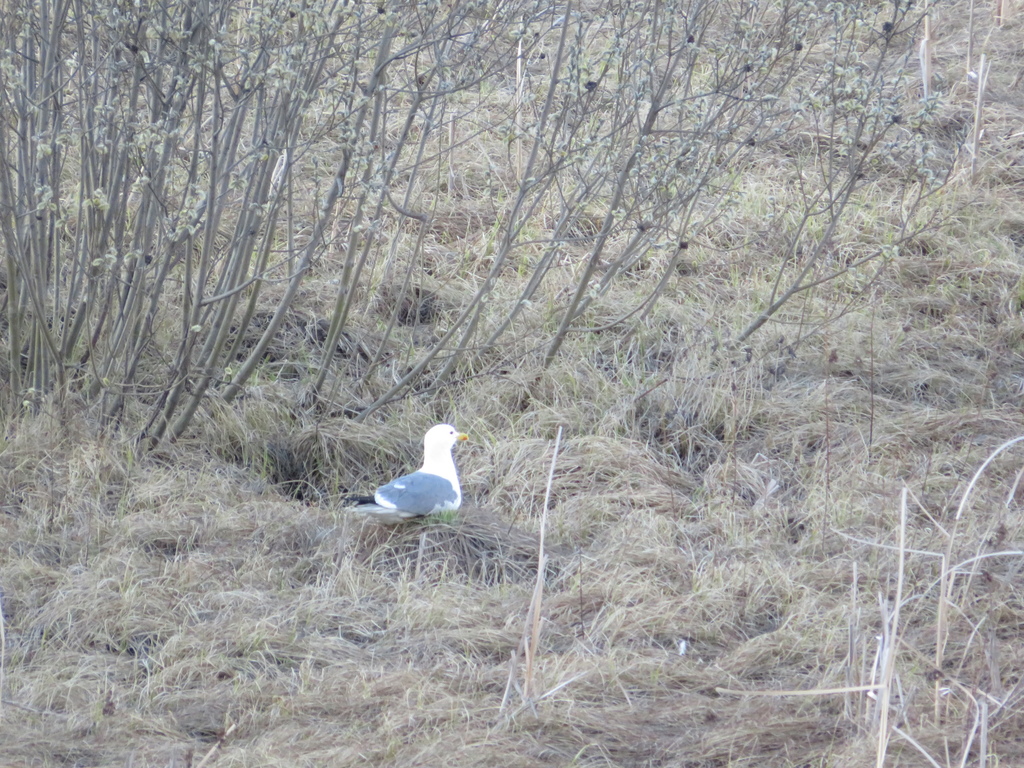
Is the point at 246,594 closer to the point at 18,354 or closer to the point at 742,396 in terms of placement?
the point at 18,354

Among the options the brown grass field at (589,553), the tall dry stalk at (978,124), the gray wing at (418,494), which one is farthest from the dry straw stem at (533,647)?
the tall dry stalk at (978,124)

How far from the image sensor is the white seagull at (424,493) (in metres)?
3.91

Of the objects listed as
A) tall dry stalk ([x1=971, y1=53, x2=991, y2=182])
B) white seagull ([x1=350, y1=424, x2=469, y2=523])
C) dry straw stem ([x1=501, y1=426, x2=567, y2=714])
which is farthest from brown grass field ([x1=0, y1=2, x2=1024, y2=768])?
tall dry stalk ([x1=971, y1=53, x2=991, y2=182])

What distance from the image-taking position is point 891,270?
595 centimetres

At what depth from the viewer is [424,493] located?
393cm

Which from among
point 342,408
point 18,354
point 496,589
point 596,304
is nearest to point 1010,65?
point 596,304

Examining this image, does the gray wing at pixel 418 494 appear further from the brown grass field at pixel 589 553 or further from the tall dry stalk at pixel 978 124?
the tall dry stalk at pixel 978 124

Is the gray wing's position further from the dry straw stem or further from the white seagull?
the dry straw stem

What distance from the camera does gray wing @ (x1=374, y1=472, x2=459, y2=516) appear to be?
12.8 ft

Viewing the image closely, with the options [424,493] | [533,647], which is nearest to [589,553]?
[424,493]

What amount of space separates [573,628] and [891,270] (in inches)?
130

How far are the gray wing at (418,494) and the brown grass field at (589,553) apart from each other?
148 millimetres

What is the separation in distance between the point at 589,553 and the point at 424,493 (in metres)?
0.62

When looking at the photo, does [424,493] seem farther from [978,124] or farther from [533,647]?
[978,124]
